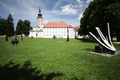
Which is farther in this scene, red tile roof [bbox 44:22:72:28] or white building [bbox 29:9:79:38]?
red tile roof [bbox 44:22:72:28]

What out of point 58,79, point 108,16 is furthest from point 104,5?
point 58,79

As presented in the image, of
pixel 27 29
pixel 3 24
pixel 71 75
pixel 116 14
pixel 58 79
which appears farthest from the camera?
pixel 27 29

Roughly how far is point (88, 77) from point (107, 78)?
2.68ft

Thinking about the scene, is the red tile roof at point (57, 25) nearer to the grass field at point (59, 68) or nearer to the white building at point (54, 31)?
the white building at point (54, 31)

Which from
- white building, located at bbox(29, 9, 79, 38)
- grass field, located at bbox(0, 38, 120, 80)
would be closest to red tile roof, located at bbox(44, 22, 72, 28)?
white building, located at bbox(29, 9, 79, 38)

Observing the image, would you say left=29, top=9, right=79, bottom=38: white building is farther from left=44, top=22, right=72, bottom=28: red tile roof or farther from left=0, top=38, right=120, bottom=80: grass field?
left=0, top=38, right=120, bottom=80: grass field

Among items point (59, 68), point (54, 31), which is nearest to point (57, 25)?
point (54, 31)

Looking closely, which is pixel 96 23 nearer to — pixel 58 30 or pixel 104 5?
pixel 104 5

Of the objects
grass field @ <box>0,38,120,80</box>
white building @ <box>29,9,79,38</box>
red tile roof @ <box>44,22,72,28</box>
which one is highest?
red tile roof @ <box>44,22,72,28</box>

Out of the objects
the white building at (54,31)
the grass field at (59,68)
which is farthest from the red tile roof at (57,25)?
the grass field at (59,68)

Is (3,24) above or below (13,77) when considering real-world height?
above

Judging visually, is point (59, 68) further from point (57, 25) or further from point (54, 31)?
point (57, 25)

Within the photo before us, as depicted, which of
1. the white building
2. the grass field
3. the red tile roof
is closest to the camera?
the grass field

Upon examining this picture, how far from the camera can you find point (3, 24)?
6100cm
